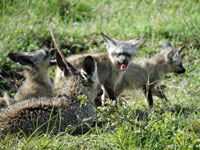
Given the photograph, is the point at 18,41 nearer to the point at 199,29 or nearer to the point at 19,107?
the point at 19,107

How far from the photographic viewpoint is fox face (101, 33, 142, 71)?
19.7 feet

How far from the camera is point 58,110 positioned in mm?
4160

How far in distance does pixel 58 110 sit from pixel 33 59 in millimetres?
2012

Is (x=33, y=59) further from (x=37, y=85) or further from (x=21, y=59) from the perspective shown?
(x=37, y=85)

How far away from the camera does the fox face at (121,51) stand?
6.01 metres

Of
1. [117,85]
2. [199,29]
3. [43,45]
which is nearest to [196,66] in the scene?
[199,29]

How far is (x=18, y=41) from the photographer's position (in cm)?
687

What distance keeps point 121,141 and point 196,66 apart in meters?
3.72

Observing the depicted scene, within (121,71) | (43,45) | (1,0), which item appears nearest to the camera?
(121,71)

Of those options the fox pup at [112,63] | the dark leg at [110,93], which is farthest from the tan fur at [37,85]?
the dark leg at [110,93]

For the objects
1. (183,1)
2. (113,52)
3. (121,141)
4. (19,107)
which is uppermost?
(183,1)

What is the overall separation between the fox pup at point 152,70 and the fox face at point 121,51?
1.18ft

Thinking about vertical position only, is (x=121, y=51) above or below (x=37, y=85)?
above

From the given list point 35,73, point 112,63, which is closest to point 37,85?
point 35,73
